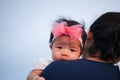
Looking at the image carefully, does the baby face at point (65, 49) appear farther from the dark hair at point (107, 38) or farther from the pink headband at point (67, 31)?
the dark hair at point (107, 38)

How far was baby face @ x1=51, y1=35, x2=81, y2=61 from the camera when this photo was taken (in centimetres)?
116

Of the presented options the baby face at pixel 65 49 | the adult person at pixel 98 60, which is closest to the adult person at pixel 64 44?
the baby face at pixel 65 49

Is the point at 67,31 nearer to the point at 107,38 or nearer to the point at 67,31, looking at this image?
the point at 67,31

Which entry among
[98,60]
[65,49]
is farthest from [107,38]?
[65,49]

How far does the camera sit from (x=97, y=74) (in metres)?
0.79

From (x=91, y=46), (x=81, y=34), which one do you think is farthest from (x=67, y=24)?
(x=91, y=46)

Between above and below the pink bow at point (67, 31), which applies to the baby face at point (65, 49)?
below

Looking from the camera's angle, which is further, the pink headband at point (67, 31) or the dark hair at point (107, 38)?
the pink headband at point (67, 31)

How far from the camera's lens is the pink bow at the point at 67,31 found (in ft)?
3.87

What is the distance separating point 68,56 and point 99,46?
0.35 meters

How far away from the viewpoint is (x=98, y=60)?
2.73ft

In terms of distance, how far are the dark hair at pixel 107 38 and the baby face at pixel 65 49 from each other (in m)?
0.33

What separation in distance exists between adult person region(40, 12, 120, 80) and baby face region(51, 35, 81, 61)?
0.31m

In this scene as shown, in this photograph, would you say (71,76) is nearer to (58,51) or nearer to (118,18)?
(118,18)
